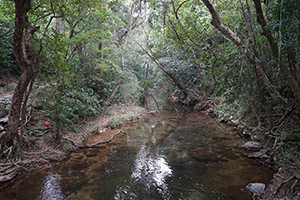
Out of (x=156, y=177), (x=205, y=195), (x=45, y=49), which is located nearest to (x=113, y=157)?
(x=156, y=177)

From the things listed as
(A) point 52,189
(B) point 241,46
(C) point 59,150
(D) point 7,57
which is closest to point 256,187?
(B) point 241,46

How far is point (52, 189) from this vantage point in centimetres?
413

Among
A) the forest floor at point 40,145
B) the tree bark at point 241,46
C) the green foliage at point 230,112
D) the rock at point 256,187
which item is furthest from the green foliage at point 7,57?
the green foliage at point 230,112

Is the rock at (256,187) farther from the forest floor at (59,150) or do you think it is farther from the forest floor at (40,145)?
the forest floor at (40,145)

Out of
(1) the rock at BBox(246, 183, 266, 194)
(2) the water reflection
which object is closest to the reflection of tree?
(2) the water reflection

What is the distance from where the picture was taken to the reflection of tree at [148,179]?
162 inches

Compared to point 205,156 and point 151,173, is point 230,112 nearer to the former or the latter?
point 205,156

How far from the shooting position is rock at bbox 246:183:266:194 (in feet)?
13.0

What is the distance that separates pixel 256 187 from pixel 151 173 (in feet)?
8.62

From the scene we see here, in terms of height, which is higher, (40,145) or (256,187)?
(256,187)

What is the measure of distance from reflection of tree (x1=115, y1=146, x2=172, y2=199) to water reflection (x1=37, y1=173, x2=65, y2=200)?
133 centimetres

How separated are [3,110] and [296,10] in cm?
870

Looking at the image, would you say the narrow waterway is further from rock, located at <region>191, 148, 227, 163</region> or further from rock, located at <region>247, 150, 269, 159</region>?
rock, located at <region>247, 150, 269, 159</region>

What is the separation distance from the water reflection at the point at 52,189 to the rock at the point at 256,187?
4284 mm
